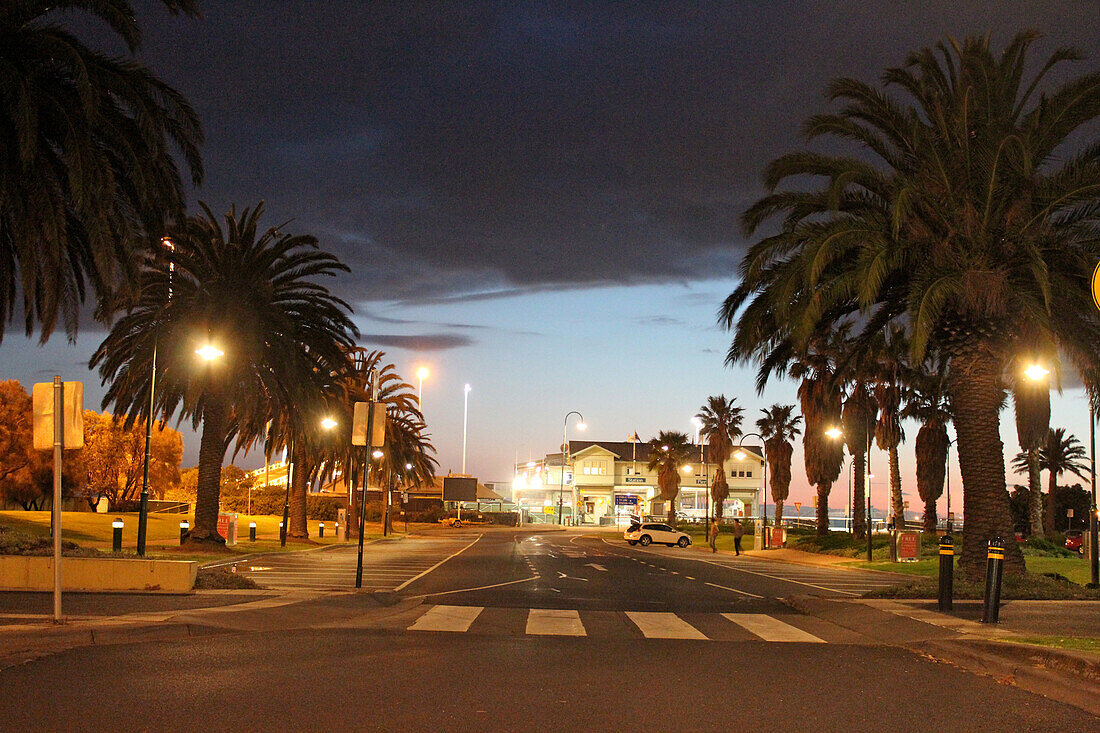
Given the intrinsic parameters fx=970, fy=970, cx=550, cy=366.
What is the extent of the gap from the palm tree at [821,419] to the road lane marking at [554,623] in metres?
40.1

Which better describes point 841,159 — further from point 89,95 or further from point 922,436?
point 922,436

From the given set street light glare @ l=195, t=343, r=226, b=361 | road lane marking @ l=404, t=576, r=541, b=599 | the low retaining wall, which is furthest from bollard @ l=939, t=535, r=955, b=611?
street light glare @ l=195, t=343, r=226, b=361

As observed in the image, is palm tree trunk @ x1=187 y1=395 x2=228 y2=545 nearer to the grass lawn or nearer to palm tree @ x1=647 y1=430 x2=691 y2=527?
the grass lawn

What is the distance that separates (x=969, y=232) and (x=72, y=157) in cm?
1653

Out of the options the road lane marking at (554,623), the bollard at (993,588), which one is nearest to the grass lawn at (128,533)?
the road lane marking at (554,623)

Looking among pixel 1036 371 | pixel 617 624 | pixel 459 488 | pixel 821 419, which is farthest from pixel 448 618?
pixel 459 488

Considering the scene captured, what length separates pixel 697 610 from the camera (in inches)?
655

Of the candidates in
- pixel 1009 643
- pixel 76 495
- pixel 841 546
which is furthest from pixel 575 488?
pixel 1009 643

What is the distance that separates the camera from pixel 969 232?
18.9 m

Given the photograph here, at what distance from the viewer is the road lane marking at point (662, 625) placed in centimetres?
1270

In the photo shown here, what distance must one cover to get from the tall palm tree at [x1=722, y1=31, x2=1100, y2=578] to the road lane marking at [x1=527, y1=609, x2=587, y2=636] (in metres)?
7.84

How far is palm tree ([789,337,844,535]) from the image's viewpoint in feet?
176

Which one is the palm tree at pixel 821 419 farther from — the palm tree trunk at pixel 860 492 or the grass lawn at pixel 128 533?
the grass lawn at pixel 128 533

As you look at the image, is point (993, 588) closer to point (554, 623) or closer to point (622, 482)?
point (554, 623)
